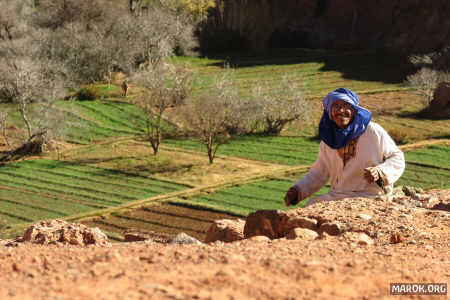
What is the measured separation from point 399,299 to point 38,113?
31.5 m

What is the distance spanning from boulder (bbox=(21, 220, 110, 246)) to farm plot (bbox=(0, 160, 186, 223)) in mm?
17410

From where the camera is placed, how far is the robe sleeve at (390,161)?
21.2 ft

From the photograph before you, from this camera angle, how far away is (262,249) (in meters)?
4.22

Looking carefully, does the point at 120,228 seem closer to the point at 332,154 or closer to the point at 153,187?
the point at 153,187

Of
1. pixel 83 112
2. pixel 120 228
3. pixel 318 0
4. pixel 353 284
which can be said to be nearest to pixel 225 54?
pixel 318 0

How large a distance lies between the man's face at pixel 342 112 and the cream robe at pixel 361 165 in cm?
23

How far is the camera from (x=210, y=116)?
3033 centimetres

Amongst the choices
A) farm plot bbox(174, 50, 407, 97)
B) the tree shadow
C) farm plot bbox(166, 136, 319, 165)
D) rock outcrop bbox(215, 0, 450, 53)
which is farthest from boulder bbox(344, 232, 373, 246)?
rock outcrop bbox(215, 0, 450, 53)

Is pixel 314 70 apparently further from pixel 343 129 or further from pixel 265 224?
pixel 265 224

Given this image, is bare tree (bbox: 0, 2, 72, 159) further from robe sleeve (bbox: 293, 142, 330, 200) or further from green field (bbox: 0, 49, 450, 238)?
robe sleeve (bbox: 293, 142, 330, 200)

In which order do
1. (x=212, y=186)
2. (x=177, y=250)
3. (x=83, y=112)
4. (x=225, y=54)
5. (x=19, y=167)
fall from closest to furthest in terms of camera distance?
(x=177, y=250) < (x=212, y=186) < (x=19, y=167) < (x=83, y=112) < (x=225, y=54)

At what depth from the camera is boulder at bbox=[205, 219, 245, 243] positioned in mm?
5754

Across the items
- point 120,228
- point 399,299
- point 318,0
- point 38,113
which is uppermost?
point 318,0

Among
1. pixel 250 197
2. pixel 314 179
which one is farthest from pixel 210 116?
pixel 314 179
